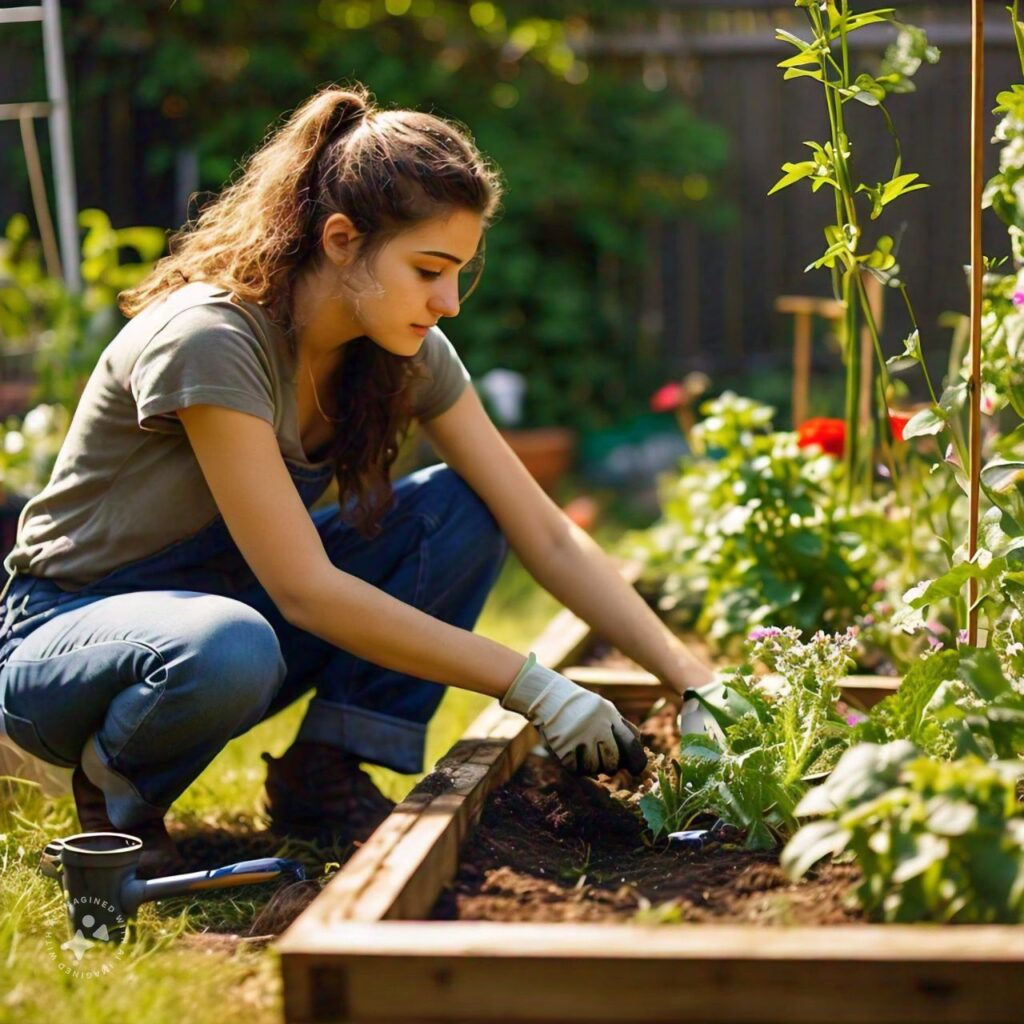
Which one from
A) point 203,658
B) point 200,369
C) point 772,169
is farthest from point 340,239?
point 772,169

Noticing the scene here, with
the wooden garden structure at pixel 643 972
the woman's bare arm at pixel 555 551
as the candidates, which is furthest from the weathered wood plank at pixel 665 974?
the woman's bare arm at pixel 555 551

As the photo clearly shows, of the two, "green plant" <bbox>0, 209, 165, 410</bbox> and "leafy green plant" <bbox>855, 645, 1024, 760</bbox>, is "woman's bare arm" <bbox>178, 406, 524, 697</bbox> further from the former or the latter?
"green plant" <bbox>0, 209, 165, 410</bbox>

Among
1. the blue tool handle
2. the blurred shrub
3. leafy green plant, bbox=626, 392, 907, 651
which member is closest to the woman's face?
the blue tool handle

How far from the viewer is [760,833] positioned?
5.59 feet

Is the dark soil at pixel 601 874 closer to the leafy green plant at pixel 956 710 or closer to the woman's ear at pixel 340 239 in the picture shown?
the leafy green plant at pixel 956 710

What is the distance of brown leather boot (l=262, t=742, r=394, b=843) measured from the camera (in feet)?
7.13

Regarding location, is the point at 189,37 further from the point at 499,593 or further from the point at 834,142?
the point at 834,142

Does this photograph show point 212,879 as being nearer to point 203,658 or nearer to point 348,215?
point 203,658

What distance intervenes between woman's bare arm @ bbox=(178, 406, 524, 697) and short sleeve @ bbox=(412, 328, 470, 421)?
1.41ft

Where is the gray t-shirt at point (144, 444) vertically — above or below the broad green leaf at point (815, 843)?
above

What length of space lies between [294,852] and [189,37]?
4.59m

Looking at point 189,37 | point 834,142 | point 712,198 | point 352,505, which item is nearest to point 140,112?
point 189,37

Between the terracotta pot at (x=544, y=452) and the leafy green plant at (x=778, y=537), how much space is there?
84.4 inches

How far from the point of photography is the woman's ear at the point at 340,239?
1.89 m
